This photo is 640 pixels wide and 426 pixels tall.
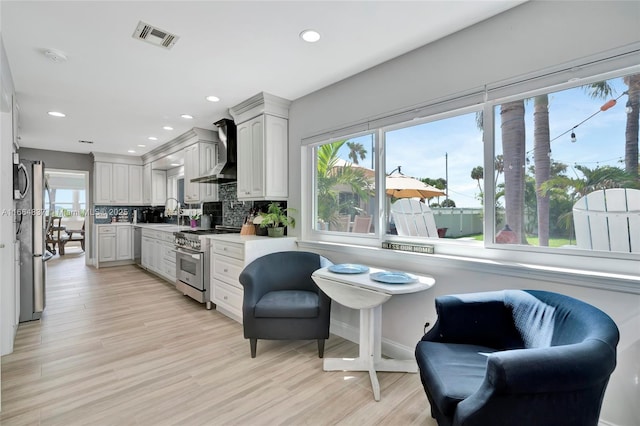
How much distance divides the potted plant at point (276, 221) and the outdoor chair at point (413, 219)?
1270 millimetres

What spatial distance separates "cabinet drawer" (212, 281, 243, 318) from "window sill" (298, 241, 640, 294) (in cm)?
141

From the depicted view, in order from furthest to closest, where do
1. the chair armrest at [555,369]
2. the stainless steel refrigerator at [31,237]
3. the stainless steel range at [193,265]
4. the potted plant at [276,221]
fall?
the stainless steel range at [193,265], the potted plant at [276,221], the stainless steel refrigerator at [31,237], the chair armrest at [555,369]

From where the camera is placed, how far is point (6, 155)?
252 cm

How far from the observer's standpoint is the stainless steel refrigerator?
3.13m

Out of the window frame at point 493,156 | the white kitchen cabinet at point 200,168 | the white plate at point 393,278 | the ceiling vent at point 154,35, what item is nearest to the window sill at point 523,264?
the window frame at point 493,156

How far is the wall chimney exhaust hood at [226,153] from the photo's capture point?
4136mm

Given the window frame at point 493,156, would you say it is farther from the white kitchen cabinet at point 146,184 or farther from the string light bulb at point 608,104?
the white kitchen cabinet at point 146,184

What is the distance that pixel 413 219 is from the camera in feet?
8.40

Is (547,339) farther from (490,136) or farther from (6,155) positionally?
(6,155)

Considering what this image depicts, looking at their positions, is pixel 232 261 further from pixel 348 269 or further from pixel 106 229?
pixel 106 229

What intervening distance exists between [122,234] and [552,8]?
24.4ft

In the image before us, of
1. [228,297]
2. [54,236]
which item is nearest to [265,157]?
[228,297]

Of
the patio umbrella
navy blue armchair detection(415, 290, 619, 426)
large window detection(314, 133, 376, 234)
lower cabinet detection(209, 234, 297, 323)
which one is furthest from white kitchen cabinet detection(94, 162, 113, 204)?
navy blue armchair detection(415, 290, 619, 426)

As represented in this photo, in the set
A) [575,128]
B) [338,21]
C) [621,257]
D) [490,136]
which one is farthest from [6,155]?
[621,257]
